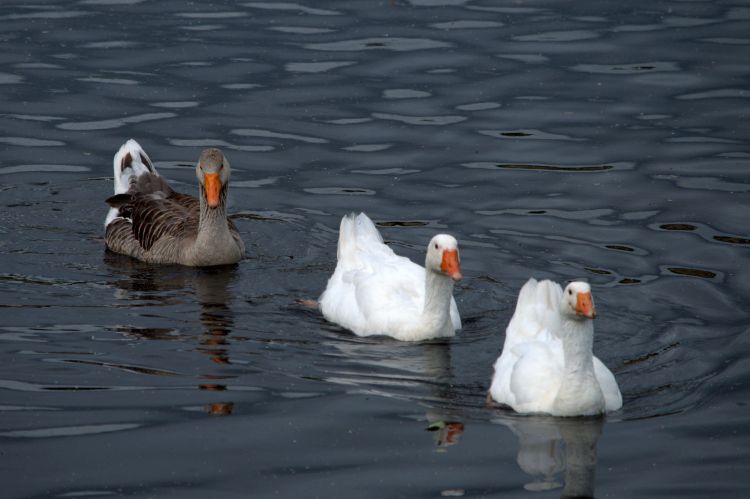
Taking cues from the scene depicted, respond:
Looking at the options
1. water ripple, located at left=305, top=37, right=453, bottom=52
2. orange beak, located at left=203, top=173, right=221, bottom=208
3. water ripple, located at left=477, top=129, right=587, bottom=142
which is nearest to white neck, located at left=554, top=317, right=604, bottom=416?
orange beak, located at left=203, top=173, right=221, bottom=208

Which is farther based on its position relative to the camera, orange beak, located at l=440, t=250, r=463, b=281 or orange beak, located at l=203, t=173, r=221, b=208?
→ orange beak, located at l=203, t=173, r=221, b=208

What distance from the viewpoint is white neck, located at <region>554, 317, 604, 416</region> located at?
10.7 metres

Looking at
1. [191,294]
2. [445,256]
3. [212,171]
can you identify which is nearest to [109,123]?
[212,171]

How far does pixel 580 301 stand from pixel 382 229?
213 inches

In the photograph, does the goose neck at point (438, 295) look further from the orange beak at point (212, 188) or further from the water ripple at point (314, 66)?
the water ripple at point (314, 66)

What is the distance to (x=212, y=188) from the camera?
15.3m

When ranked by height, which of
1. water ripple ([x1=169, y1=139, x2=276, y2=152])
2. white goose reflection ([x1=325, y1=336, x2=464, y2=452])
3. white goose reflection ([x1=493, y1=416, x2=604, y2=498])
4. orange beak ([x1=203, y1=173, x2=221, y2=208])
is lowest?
white goose reflection ([x1=493, y1=416, x2=604, y2=498])

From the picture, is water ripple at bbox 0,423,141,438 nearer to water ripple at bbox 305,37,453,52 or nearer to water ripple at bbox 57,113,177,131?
water ripple at bbox 57,113,177,131

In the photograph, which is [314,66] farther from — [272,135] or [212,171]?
[212,171]

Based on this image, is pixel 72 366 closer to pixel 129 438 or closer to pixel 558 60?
pixel 129 438

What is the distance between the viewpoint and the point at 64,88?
1984 cm

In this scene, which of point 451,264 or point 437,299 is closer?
point 451,264

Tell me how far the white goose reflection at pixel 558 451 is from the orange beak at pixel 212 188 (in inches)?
220

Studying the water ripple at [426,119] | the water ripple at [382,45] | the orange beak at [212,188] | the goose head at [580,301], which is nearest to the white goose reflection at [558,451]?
the goose head at [580,301]
